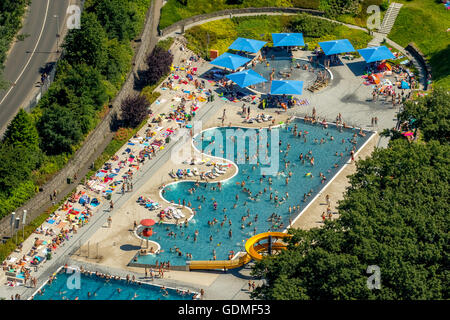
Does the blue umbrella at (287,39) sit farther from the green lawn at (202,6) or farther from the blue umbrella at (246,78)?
the blue umbrella at (246,78)

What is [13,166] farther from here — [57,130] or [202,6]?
[202,6]

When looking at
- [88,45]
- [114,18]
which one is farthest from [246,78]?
[88,45]

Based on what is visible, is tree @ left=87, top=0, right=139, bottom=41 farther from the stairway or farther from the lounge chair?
the stairway

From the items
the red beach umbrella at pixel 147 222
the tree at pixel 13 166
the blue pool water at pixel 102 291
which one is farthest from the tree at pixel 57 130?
the blue pool water at pixel 102 291

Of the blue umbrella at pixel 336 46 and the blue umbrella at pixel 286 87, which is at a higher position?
the blue umbrella at pixel 336 46

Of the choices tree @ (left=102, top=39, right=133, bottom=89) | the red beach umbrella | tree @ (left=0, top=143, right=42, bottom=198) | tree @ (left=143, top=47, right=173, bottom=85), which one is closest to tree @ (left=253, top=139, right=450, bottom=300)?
the red beach umbrella
